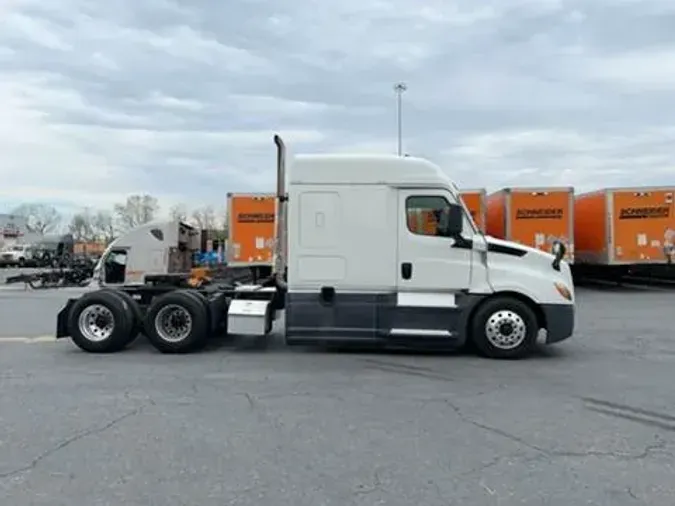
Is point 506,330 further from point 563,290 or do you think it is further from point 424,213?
point 424,213

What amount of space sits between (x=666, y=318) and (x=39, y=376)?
515 inches

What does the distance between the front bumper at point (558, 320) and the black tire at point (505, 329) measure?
19 centimetres

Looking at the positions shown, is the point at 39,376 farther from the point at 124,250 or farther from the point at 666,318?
the point at 666,318

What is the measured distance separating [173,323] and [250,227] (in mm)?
13423

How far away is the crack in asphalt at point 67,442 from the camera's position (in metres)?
5.27

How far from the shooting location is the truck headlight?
10.6m

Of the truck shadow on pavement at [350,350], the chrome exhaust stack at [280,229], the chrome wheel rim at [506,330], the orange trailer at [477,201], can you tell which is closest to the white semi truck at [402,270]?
the chrome wheel rim at [506,330]

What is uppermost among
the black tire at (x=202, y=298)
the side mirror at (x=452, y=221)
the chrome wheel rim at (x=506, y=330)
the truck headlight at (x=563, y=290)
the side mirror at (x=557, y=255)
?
the side mirror at (x=452, y=221)

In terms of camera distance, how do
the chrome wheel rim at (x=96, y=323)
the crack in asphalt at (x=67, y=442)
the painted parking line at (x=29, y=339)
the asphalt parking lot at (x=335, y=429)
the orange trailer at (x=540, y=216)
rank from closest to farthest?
the asphalt parking lot at (x=335, y=429) → the crack in asphalt at (x=67, y=442) → the chrome wheel rim at (x=96, y=323) → the painted parking line at (x=29, y=339) → the orange trailer at (x=540, y=216)

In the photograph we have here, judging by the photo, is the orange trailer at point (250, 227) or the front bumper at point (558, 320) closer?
the front bumper at point (558, 320)

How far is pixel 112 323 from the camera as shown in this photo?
11195 mm

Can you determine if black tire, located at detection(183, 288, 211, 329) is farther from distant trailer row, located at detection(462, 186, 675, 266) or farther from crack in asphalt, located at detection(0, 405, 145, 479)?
distant trailer row, located at detection(462, 186, 675, 266)

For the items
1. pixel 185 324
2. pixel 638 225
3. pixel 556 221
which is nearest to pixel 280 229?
pixel 185 324

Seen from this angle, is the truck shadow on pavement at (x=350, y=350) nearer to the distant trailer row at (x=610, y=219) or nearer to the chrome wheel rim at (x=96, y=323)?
the chrome wheel rim at (x=96, y=323)
